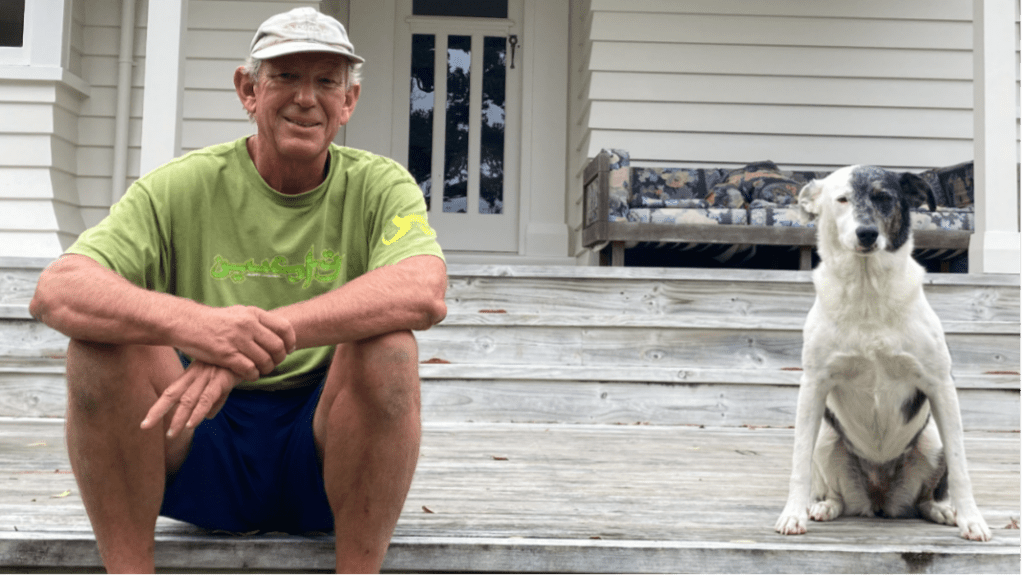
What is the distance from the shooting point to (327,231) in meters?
1.72

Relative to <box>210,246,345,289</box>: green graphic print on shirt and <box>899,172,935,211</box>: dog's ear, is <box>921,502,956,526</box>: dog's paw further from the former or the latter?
<box>210,246,345,289</box>: green graphic print on shirt

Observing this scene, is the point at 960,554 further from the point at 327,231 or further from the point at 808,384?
the point at 327,231

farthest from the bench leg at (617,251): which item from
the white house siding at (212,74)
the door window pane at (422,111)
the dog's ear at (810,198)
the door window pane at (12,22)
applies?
the door window pane at (12,22)

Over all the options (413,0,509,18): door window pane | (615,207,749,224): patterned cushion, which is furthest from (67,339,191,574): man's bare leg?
(413,0,509,18): door window pane

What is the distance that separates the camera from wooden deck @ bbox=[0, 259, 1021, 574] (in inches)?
65.0

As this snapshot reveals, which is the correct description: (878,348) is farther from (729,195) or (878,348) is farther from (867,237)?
(729,195)

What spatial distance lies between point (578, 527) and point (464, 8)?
20.3ft

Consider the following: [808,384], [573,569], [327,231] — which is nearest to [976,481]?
[808,384]

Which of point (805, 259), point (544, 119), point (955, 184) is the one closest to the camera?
point (805, 259)

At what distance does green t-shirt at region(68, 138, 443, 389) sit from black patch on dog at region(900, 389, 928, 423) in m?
1.21

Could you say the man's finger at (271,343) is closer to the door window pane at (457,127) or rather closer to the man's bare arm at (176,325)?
the man's bare arm at (176,325)

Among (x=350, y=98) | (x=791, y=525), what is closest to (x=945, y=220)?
(x=791, y=525)

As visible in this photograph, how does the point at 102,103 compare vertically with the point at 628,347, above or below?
above

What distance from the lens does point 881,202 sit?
1.95 meters
